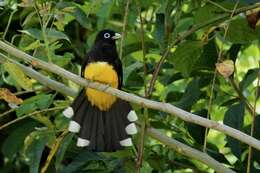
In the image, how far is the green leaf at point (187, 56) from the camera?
310 centimetres

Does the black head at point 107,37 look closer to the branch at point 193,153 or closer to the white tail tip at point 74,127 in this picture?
the white tail tip at point 74,127

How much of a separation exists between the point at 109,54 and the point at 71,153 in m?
0.52

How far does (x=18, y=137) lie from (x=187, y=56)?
1.12m

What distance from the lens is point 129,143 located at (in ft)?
10.00

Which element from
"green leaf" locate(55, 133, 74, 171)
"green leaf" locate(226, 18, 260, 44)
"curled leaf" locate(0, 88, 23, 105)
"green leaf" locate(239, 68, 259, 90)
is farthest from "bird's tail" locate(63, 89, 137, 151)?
"green leaf" locate(239, 68, 259, 90)

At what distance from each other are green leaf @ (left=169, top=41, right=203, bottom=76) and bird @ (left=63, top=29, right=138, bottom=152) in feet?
0.83

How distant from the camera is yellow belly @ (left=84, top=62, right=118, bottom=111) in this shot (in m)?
3.14

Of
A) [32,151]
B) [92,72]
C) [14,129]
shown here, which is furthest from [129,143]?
[14,129]

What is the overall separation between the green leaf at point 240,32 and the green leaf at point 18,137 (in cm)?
119

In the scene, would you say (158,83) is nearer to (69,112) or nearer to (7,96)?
(69,112)

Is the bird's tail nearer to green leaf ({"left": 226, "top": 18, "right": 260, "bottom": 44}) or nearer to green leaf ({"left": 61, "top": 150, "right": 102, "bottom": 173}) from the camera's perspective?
green leaf ({"left": 61, "top": 150, "right": 102, "bottom": 173})

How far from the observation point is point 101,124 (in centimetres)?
321

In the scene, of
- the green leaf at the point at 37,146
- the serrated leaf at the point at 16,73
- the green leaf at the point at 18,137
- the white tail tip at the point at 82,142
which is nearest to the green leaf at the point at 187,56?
the white tail tip at the point at 82,142

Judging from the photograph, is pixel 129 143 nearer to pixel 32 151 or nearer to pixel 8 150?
pixel 32 151
